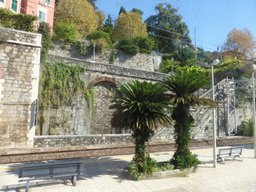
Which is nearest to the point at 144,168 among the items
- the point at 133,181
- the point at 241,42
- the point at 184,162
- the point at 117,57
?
the point at 133,181

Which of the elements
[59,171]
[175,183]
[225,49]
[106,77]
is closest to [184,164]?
[175,183]

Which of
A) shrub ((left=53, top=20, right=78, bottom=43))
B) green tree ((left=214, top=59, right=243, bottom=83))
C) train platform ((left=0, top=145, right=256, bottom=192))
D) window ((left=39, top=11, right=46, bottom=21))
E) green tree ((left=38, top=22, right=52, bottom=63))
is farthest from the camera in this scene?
green tree ((left=214, top=59, right=243, bottom=83))

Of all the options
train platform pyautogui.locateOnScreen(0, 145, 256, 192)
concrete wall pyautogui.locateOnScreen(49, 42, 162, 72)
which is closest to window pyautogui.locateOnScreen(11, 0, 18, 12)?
concrete wall pyautogui.locateOnScreen(49, 42, 162, 72)

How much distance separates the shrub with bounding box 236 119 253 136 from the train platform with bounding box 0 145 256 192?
14.2 m

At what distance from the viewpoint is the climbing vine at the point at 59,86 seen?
46.2ft

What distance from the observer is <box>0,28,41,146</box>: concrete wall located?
11.1 metres

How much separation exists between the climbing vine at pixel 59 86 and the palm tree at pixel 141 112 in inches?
356

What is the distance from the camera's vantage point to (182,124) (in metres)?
7.88

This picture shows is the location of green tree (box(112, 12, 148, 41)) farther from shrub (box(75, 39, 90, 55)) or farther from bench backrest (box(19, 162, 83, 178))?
bench backrest (box(19, 162, 83, 178))

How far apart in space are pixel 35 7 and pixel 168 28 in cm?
2520

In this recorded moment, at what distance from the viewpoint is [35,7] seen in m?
21.3

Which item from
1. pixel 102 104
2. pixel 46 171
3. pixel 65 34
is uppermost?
pixel 65 34

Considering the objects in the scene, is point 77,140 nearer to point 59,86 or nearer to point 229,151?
point 59,86

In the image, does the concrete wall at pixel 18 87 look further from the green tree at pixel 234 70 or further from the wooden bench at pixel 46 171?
the green tree at pixel 234 70
